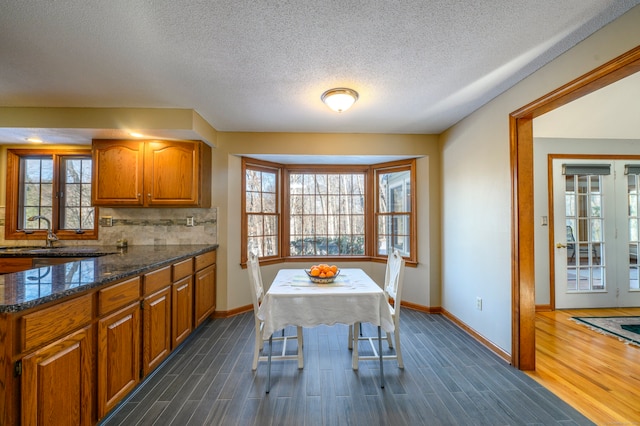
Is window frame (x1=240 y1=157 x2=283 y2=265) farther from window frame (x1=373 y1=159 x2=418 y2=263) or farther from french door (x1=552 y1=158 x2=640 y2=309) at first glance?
french door (x1=552 y1=158 x2=640 y2=309)

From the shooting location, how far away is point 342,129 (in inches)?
144

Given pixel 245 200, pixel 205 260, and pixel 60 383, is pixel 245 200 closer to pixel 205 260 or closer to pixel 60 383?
→ pixel 205 260

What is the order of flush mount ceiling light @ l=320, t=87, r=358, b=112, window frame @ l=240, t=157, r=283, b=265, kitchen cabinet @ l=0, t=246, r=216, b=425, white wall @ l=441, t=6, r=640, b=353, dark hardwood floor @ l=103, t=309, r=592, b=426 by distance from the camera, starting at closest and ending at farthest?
kitchen cabinet @ l=0, t=246, r=216, b=425 → dark hardwood floor @ l=103, t=309, r=592, b=426 → white wall @ l=441, t=6, r=640, b=353 → flush mount ceiling light @ l=320, t=87, r=358, b=112 → window frame @ l=240, t=157, r=283, b=265

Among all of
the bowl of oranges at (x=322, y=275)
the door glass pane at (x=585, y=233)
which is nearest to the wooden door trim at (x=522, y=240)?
the bowl of oranges at (x=322, y=275)

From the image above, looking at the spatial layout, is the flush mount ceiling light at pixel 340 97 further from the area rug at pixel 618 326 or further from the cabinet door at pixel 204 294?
the area rug at pixel 618 326

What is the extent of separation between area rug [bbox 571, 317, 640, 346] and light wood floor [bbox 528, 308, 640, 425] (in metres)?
0.12

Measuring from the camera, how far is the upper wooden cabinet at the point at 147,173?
10.8ft

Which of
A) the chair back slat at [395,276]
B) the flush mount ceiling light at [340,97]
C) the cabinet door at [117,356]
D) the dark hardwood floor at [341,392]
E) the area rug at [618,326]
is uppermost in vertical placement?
the flush mount ceiling light at [340,97]

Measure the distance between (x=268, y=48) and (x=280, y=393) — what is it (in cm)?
245

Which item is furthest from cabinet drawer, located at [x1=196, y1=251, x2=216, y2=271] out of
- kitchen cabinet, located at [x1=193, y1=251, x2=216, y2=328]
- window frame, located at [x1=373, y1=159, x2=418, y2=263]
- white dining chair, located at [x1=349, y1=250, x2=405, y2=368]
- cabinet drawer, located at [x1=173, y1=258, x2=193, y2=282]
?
window frame, located at [x1=373, y1=159, x2=418, y2=263]

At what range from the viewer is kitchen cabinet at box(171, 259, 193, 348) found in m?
2.58

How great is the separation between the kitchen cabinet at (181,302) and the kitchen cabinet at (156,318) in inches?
2.9

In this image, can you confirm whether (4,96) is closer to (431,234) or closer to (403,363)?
(403,363)

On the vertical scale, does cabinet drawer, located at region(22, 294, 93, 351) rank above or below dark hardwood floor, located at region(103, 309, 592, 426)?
above
